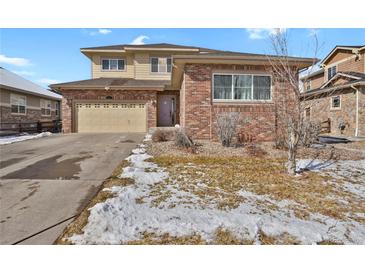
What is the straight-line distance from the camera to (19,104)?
18.3m

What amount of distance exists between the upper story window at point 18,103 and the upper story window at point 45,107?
109 inches

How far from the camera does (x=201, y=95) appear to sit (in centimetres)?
980

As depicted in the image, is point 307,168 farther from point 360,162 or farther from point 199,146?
point 199,146

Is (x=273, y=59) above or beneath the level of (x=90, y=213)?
above

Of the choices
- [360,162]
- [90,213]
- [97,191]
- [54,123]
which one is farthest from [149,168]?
[54,123]

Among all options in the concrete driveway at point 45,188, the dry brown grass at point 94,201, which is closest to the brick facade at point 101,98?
the concrete driveway at point 45,188

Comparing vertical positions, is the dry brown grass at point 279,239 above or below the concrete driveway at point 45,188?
below

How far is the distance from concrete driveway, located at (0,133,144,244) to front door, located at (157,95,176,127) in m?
9.51

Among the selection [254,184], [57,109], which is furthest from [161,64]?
[254,184]

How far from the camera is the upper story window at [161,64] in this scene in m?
19.1

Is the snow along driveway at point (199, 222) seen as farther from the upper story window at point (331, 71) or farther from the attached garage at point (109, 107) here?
the upper story window at point (331, 71)

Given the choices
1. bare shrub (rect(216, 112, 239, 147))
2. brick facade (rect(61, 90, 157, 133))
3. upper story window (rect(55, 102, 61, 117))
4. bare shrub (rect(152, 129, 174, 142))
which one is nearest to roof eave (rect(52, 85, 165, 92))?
brick facade (rect(61, 90, 157, 133))

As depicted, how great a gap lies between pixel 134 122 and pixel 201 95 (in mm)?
7095

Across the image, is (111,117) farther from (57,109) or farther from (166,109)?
(57,109)
